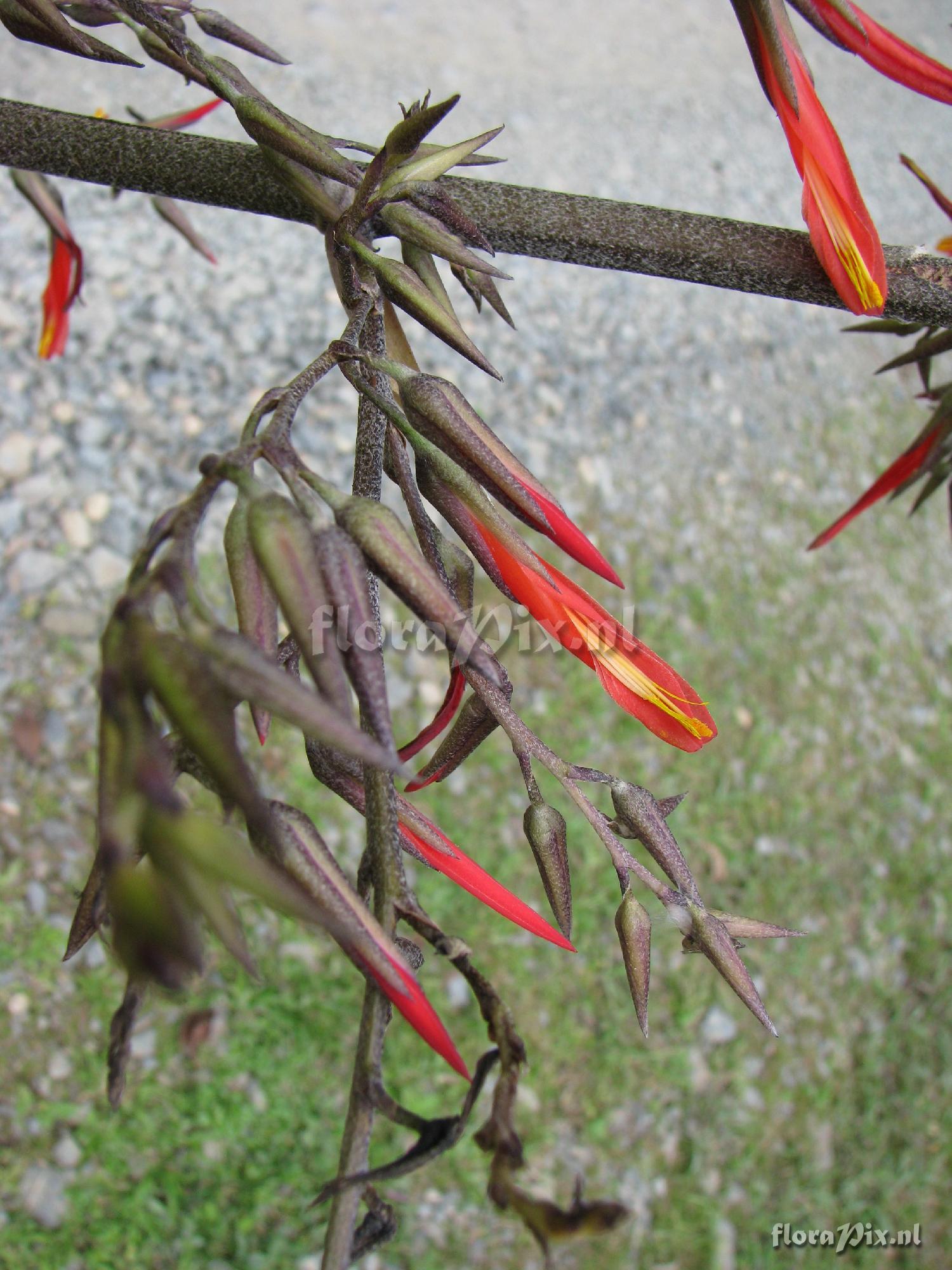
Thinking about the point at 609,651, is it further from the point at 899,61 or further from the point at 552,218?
the point at 899,61

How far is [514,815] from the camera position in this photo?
162 centimetres

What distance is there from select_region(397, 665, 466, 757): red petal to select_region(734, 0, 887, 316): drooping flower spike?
0.82 feet

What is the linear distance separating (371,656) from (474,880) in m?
0.16

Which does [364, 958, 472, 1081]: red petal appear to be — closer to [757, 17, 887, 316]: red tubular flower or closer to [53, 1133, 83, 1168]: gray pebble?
[757, 17, 887, 316]: red tubular flower

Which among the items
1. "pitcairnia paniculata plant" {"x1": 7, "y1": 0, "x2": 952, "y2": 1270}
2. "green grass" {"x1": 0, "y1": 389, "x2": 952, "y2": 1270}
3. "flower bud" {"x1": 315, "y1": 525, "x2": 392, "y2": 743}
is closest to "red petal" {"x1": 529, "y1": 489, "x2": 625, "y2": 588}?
"pitcairnia paniculata plant" {"x1": 7, "y1": 0, "x2": 952, "y2": 1270}

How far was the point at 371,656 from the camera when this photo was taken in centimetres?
29

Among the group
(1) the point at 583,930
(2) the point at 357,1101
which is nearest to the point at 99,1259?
(1) the point at 583,930

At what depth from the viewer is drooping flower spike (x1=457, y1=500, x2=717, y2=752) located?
1.32 ft

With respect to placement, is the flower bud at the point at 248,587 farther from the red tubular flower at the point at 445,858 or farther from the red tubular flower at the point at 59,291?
the red tubular flower at the point at 59,291

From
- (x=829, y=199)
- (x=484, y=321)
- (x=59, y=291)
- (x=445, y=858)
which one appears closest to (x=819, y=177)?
(x=829, y=199)

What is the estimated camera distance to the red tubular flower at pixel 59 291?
76 centimetres

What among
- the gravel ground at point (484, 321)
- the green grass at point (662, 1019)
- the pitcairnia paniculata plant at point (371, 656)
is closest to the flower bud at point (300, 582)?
the pitcairnia paniculata plant at point (371, 656)

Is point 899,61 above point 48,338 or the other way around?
the other way around

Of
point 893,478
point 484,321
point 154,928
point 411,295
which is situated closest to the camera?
point 154,928
